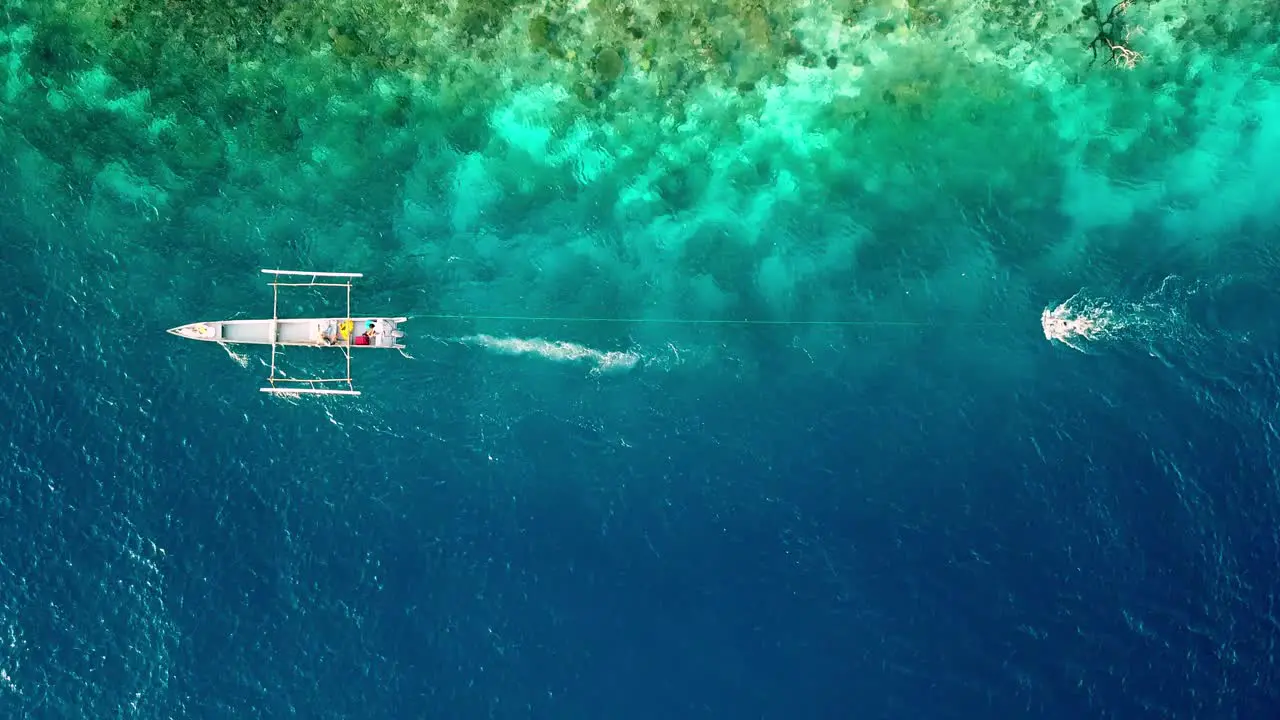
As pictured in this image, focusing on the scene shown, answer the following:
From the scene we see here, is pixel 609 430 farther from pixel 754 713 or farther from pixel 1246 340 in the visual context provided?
pixel 1246 340

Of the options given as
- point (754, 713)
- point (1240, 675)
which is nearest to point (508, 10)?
point (754, 713)

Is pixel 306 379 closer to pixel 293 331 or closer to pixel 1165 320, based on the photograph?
pixel 293 331

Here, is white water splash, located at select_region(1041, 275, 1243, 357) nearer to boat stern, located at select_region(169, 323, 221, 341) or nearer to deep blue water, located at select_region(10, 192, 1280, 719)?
deep blue water, located at select_region(10, 192, 1280, 719)

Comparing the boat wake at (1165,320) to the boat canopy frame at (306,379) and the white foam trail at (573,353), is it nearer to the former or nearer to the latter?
the white foam trail at (573,353)

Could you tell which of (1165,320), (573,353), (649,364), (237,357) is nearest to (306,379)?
(237,357)

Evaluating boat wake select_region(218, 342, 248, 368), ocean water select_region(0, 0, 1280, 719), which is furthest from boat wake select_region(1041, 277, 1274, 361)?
boat wake select_region(218, 342, 248, 368)

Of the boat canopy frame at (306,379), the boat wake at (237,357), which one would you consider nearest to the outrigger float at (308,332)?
the boat canopy frame at (306,379)
